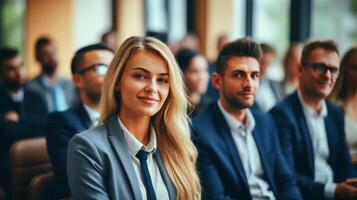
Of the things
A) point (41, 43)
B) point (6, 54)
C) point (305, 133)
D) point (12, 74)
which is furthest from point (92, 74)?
point (41, 43)

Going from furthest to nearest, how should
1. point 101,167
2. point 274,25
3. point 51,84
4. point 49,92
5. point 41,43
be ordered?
point 274,25 → point 41,43 → point 51,84 → point 49,92 → point 101,167

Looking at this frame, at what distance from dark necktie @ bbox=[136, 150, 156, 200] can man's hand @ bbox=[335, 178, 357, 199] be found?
1.18 m

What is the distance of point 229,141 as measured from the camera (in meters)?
2.39

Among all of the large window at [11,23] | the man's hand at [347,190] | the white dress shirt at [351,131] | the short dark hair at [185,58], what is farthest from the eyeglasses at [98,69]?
the large window at [11,23]

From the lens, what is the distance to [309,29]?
6168 mm

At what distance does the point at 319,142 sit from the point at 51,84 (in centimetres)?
305

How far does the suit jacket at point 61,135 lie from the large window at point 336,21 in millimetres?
3676

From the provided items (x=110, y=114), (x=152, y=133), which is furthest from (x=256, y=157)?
(x=110, y=114)

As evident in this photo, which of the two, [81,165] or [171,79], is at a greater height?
[171,79]

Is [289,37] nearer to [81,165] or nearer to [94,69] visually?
[94,69]

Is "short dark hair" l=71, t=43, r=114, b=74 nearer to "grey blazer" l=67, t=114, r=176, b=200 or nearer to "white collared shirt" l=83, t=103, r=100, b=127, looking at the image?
"white collared shirt" l=83, t=103, r=100, b=127

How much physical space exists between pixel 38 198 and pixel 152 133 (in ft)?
2.06

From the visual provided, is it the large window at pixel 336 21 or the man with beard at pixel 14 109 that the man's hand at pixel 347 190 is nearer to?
the man with beard at pixel 14 109

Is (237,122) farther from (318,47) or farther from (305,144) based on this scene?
(318,47)
